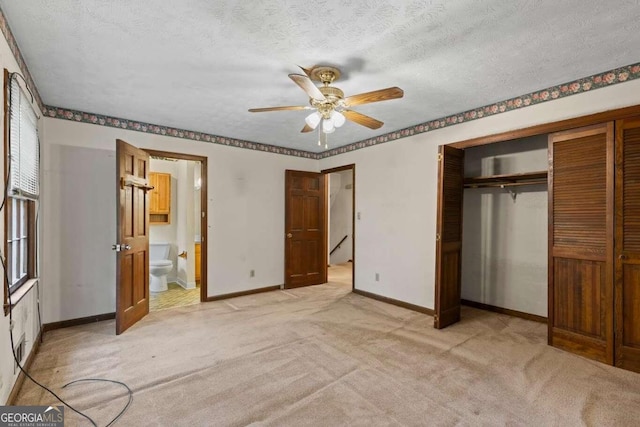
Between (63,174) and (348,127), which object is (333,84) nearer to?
(348,127)

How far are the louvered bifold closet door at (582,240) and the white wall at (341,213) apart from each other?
581cm

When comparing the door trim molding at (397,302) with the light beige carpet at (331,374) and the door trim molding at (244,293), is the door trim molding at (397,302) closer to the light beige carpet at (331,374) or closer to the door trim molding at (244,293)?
the light beige carpet at (331,374)

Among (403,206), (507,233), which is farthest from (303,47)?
(507,233)

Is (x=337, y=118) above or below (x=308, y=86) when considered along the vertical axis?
below

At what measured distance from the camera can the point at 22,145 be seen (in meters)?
2.31

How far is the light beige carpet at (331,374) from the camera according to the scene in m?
1.95

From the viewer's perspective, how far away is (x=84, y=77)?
8.76 feet

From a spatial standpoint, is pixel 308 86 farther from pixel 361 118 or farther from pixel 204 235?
pixel 204 235

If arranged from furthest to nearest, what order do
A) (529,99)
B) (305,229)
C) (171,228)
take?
1. (171,228)
2. (305,229)
3. (529,99)

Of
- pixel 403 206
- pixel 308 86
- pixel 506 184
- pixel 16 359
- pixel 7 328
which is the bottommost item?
pixel 16 359

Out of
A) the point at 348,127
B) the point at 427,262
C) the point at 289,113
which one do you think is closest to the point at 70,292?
the point at 289,113

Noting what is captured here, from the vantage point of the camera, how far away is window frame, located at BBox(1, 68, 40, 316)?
6.38 feet

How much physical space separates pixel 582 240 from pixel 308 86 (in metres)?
2.71

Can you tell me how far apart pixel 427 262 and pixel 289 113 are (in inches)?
97.3
